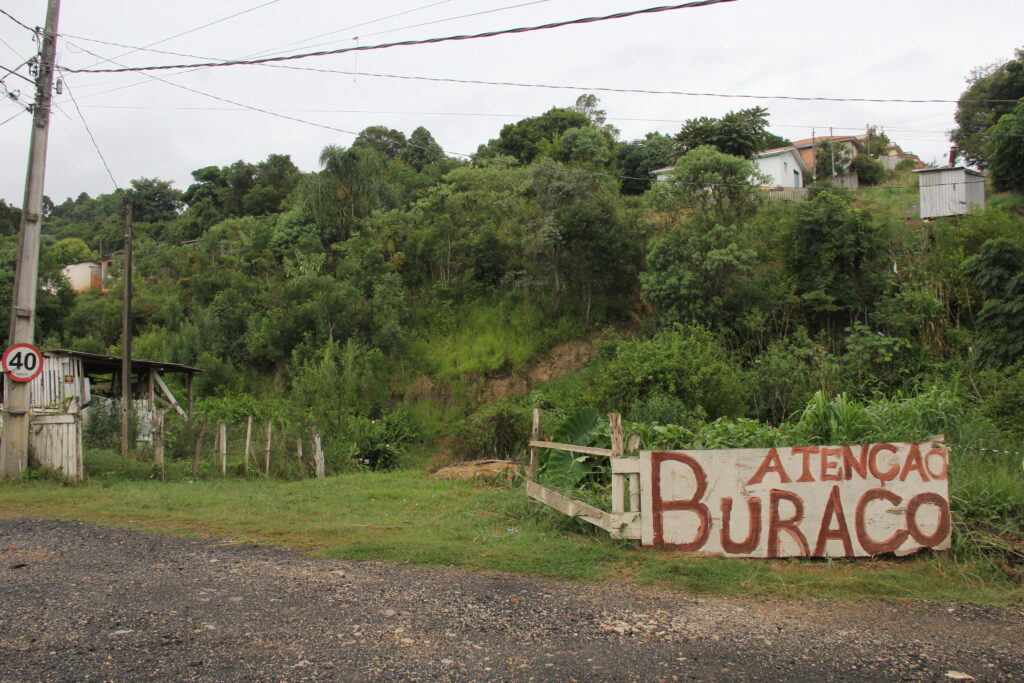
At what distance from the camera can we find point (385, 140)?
178ft

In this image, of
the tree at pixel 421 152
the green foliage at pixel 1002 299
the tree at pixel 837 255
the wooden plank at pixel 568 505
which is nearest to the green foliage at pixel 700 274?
the tree at pixel 837 255

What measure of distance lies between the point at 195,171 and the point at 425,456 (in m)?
44.8

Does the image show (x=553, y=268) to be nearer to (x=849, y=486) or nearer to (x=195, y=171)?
(x=849, y=486)

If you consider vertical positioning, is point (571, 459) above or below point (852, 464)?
below

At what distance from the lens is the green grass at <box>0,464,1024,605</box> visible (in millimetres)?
6797

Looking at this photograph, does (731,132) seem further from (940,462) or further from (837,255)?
(940,462)

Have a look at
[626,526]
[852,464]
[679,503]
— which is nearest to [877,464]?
[852,464]

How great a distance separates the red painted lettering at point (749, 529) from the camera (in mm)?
7500

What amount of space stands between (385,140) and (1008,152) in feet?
126

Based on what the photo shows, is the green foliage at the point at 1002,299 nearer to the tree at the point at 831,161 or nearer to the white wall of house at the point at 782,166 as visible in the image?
the white wall of house at the point at 782,166

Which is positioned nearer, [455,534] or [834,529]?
[834,529]

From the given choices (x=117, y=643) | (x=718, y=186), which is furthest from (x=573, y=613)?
(x=718, y=186)

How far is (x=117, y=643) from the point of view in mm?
4961

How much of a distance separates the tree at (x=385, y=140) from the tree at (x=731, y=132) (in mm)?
23160
